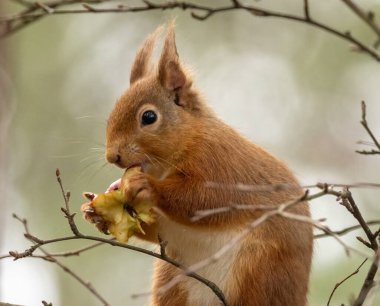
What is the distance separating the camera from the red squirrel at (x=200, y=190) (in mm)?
4363

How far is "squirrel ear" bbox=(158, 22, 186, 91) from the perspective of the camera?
484cm

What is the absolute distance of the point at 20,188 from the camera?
13086 millimetres

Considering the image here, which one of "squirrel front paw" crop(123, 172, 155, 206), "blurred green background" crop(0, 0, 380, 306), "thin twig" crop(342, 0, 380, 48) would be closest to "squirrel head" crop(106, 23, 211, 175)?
"squirrel front paw" crop(123, 172, 155, 206)

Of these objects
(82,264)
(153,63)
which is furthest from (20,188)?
(153,63)

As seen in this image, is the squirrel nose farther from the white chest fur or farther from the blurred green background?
the blurred green background

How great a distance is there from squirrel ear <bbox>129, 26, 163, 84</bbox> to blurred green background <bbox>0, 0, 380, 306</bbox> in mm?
5618

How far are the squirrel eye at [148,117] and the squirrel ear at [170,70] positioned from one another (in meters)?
0.19

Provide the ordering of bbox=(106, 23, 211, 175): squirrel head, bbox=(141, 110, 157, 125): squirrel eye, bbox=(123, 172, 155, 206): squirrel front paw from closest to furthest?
bbox=(123, 172, 155, 206): squirrel front paw → bbox=(106, 23, 211, 175): squirrel head → bbox=(141, 110, 157, 125): squirrel eye

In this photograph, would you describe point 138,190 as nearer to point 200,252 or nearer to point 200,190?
point 200,190

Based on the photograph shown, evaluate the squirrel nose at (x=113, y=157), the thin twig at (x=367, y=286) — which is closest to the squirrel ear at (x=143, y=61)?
the squirrel nose at (x=113, y=157)

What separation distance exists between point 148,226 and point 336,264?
6301mm

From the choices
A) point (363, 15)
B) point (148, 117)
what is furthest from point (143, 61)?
point (363, 15)

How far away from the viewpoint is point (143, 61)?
5219 mm

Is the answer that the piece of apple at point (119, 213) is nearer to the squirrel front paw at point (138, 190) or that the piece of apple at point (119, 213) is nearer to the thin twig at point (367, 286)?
the squirrel front paw at point (138, 190)
